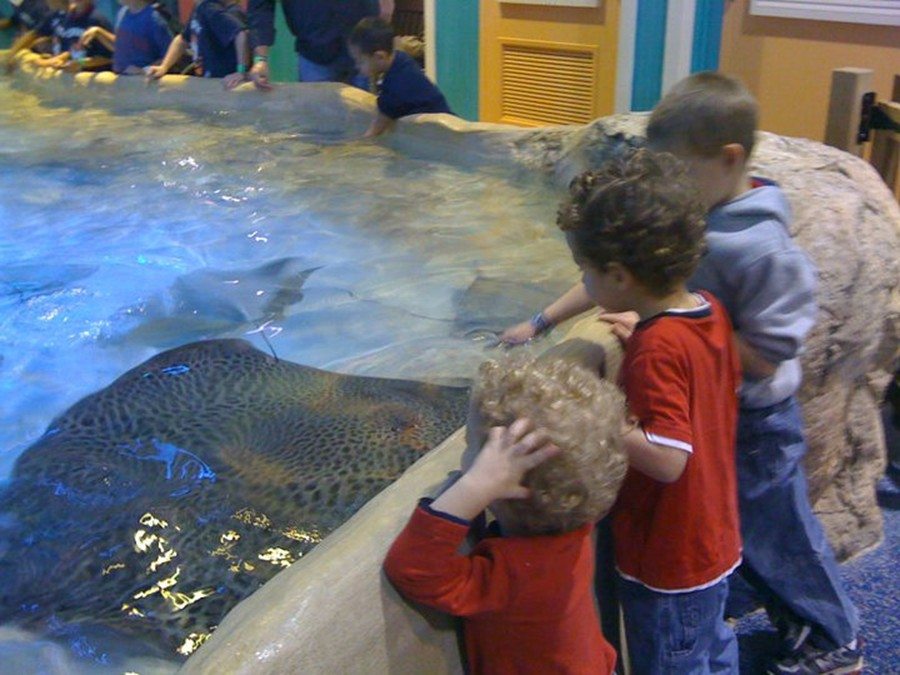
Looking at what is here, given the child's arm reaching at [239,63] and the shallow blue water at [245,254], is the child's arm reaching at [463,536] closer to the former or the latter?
the shallow blue water at [245,254]

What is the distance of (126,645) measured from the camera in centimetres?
150

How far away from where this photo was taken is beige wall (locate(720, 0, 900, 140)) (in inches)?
164

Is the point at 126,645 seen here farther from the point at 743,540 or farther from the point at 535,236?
the point at 535,236

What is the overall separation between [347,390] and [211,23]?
4.60 meters

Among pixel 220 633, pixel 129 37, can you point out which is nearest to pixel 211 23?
pixel 129 37

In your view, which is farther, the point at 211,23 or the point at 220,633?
the point at 211,23

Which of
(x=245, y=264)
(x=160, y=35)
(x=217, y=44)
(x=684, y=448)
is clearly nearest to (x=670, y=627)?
(x=684, y=448)

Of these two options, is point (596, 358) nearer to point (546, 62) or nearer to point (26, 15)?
point (546, 62)

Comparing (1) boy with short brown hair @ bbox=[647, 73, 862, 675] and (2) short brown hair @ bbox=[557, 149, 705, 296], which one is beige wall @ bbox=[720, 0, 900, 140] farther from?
(2) short brown hair @ bbox=[557, 149, 705, 296]

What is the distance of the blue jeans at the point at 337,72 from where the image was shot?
219 inches

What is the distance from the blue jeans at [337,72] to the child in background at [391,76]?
816 mm

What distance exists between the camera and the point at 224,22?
234 inches

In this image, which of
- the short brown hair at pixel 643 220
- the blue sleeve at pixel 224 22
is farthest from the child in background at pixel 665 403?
the blue sleeve at pixel 224 22

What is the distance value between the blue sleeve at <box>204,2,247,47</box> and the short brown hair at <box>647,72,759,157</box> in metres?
5.03
